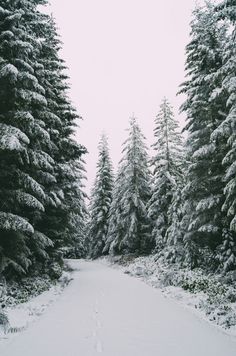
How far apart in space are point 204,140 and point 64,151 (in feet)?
29.6

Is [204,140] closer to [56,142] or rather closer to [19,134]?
[56,142]

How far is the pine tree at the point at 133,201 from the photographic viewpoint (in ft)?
121

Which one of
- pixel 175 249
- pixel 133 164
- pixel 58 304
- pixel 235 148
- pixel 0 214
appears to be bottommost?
pixel 58 304

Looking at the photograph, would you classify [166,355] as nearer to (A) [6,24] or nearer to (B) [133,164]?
(A) [6,24]

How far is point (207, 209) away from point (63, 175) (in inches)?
360

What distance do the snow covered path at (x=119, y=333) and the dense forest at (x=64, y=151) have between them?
3.61 metres

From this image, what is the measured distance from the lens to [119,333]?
8914 mm

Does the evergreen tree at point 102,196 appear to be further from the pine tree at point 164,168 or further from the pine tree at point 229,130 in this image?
the pine tree at point 229,130

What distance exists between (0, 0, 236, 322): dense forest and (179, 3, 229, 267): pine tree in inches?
2.3

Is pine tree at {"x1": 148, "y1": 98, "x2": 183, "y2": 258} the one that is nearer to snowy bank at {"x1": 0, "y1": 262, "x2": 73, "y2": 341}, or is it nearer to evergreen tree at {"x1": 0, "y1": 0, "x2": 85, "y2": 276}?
snowy bank at {"x1": 0, "y1": 262, "x2": 73, "y2": 341}

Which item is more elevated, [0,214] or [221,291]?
[0,214]

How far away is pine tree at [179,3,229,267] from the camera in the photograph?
18.2m

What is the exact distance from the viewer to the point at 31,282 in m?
16.2

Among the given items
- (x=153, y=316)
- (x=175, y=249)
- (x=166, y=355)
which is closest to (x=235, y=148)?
(x=153, y=316)
